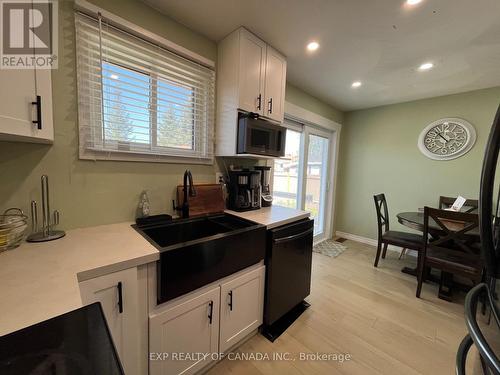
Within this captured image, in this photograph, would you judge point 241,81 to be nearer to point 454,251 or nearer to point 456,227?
point 456,227

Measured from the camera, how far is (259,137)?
185 centimetres

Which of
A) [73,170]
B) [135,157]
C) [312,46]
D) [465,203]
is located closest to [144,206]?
[135,157]

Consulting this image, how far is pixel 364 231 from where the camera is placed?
12.5ft

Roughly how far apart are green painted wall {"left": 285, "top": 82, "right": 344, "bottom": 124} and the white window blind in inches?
49.4

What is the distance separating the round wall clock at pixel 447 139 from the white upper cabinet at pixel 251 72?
111 inches

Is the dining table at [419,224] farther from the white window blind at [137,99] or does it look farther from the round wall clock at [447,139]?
the white window blind at [137,99]

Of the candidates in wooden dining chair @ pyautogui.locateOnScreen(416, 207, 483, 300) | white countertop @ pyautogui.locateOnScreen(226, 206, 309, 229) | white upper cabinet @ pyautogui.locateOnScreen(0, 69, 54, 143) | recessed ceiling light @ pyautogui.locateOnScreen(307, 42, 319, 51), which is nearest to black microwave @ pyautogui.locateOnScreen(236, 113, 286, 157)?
white countertop @ pyautogui.locateOnScreen(226, 206, 309, 229)

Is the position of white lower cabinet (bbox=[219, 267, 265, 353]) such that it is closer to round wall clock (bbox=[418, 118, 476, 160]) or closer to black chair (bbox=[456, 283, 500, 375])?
black chair (bbox=[456, 283, 500, 375])

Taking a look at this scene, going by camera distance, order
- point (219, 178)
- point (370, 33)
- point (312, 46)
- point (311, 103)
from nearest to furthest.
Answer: point (370, 33)
point (312, 46)
point (219, 178)
point (311, 103)

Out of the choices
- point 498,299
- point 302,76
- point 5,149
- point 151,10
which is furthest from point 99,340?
point 302,76

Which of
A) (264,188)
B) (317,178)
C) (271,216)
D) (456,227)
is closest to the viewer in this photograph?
(271,216)

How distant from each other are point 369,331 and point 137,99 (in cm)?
260

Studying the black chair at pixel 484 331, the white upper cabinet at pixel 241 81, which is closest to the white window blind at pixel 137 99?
the white upper cabinet at pixel 241 81

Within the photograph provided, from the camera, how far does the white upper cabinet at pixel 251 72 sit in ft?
5.64
